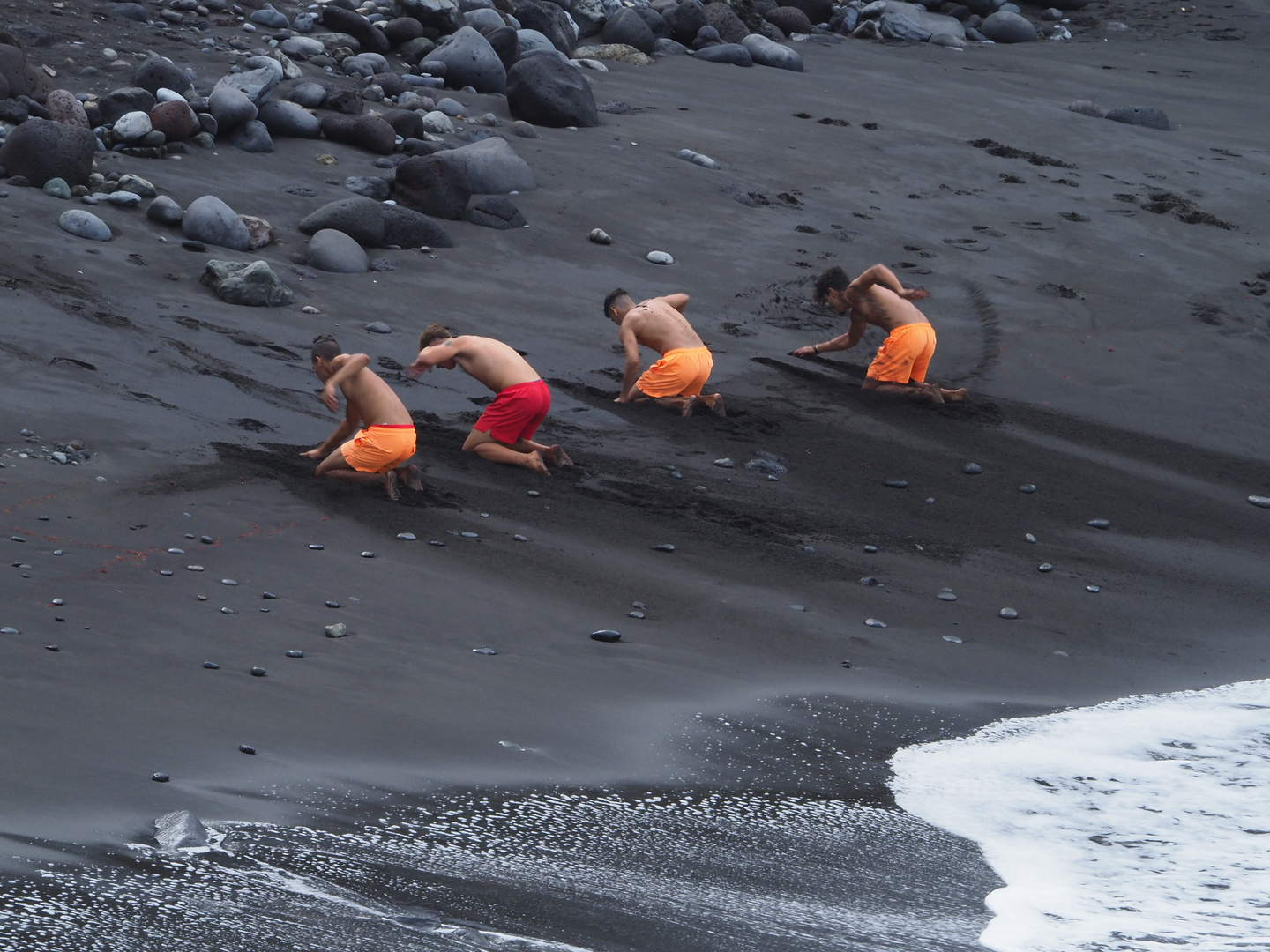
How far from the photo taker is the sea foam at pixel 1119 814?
4141 mm

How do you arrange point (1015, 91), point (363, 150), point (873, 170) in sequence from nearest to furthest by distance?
point (363, 150) < point (873, 170) < point (1015, 91)

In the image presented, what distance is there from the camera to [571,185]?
11.8 meters

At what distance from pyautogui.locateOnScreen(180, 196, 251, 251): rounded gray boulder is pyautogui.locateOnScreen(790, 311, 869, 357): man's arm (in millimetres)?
4296

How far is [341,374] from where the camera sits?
675 cm

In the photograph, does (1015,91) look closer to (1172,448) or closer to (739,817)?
(1172,448)

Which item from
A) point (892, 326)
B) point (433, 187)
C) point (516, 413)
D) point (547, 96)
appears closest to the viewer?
point (516, 413)

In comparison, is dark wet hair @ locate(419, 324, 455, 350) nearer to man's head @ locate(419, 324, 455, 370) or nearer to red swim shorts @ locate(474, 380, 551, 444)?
man's head @ locate(419, 324, 455, 370)

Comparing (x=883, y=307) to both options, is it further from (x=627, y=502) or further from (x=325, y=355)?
(x=325, y=355)

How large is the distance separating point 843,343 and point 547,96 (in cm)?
530

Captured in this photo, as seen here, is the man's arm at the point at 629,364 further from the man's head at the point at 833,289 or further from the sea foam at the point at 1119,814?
the sea foam at the point at 1119,814

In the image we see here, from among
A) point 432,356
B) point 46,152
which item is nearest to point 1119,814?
point 432,356

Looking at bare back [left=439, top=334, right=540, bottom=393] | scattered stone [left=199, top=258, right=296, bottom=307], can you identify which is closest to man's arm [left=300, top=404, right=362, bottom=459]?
bare back [left=439, top=334, right=540, bottom=393]

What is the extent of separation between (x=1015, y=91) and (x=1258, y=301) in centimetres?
681

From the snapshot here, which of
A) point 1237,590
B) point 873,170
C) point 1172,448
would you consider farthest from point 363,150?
point 1237,590
